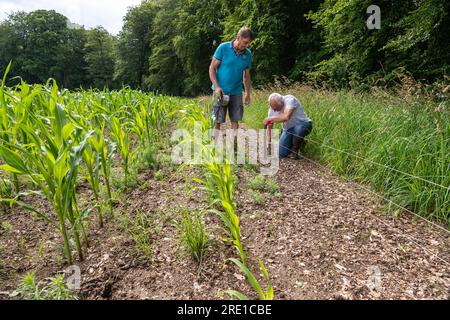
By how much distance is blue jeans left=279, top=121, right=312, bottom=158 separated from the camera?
11.6 ft

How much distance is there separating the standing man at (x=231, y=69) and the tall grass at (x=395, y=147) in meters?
1.39

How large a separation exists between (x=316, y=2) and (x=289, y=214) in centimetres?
1277

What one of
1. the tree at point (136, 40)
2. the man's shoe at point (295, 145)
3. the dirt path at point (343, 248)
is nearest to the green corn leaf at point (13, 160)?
the dirt path at point (343, 248)

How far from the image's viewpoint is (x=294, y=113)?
3.64 m

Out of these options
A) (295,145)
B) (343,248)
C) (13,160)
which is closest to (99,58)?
(295,145)

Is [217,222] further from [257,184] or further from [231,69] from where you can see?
[231,69]

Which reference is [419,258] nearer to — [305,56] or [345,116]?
[345,116]

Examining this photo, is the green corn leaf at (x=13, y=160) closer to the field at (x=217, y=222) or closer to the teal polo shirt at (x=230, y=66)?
the field at (x=217, y=222)

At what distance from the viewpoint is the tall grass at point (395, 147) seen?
81.0 inches

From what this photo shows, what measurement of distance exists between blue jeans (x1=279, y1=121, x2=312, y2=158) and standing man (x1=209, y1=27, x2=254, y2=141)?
80cm

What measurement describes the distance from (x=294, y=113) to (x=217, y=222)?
7.48ft

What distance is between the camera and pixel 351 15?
6594 mm

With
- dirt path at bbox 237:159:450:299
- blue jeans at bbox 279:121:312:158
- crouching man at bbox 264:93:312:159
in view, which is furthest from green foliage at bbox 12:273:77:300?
blue jeans at bbox 279:121:312:158

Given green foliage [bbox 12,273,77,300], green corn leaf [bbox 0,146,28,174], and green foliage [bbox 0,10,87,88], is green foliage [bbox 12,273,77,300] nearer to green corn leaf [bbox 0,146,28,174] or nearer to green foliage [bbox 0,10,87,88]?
green corn leaf [bbox 0,146,28,174]
